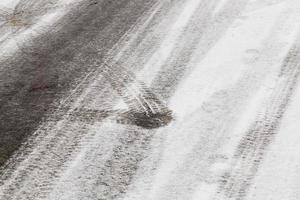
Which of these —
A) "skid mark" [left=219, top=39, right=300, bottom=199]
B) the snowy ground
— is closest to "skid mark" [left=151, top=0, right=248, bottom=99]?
the snowy ground

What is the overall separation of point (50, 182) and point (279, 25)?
264cm

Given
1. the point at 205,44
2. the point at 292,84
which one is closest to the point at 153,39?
the point at 205,44

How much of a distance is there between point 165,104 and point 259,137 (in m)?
0.79

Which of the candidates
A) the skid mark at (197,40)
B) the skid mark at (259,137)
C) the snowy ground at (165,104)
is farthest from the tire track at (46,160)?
the skid mark at (259,137)

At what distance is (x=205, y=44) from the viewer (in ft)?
16.7

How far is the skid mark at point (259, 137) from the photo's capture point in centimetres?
345

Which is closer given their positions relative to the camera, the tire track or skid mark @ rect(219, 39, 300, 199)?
skid mark @ rect(219, 39, 300, 199)

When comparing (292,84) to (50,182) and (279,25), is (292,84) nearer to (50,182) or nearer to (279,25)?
(279,25)

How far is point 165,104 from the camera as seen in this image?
430 cm

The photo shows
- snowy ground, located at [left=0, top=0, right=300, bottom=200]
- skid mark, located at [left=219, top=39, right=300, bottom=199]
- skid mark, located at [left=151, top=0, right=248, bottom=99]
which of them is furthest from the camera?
skid mark, located at [left=151, top=0, right=248, bottom=99]

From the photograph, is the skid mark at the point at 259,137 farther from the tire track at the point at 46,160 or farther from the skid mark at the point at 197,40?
the tire track at the point at 46,160

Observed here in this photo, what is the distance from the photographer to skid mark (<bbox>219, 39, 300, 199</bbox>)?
3.45m

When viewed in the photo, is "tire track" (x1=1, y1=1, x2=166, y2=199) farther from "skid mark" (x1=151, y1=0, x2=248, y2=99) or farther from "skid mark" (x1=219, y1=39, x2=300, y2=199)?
"skid mark" (x1=219, y1=39, x2=300, y2=199)

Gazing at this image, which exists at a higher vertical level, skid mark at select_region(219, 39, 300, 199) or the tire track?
the tire track
